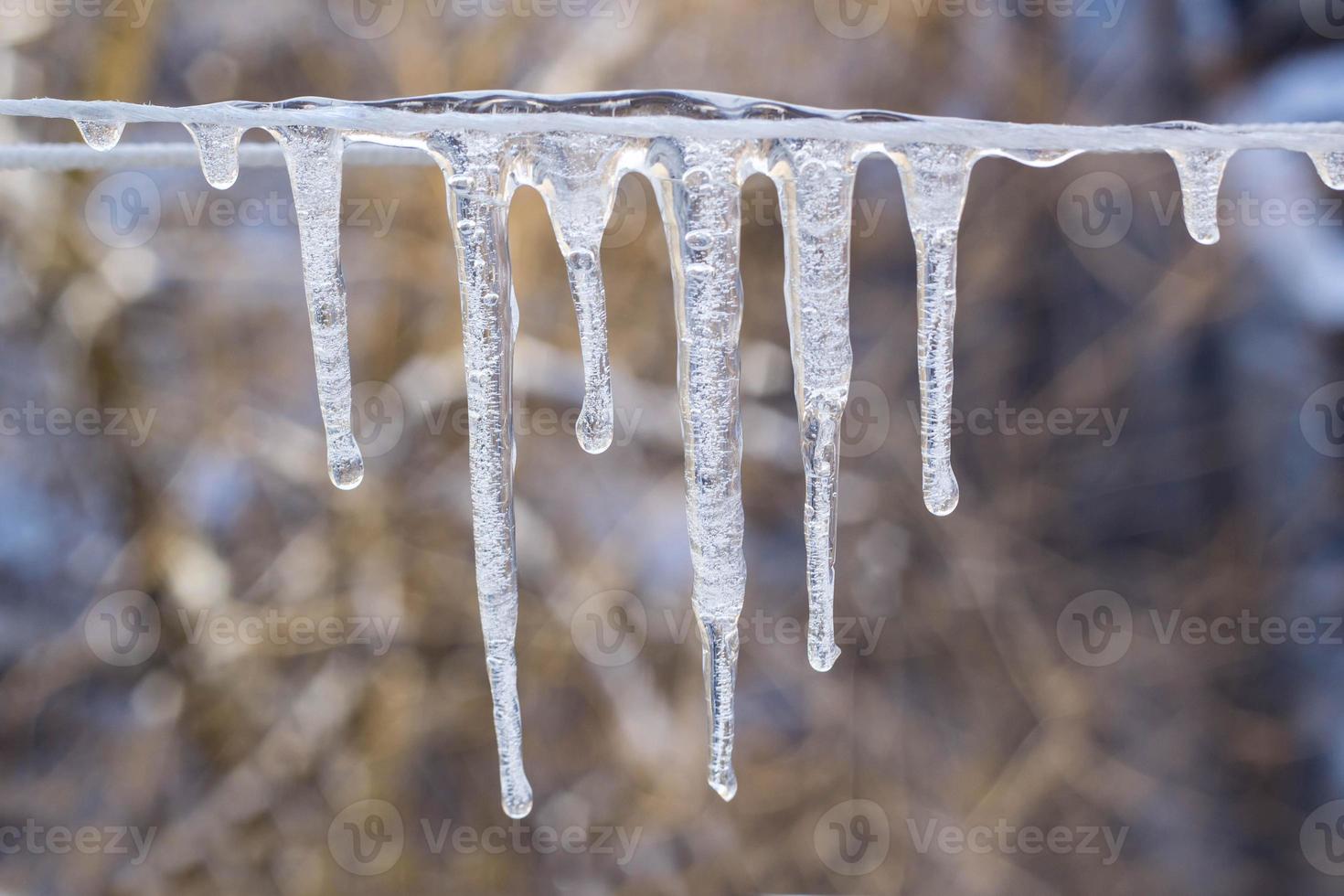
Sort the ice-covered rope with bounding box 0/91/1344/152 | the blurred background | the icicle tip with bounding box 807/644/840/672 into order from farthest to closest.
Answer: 1. the blurred background
2. the icicle tip with bounding box 807/644/840/672
3. the ice-covered rope with bounding box 0/91/1344/152

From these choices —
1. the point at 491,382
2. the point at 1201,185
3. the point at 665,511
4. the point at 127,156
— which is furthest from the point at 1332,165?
the point at 665,511

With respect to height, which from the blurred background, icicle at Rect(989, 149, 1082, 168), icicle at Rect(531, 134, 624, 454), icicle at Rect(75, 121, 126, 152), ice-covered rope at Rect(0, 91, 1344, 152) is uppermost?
ice-covered rope at Rect(0, 91, 1344, 152)

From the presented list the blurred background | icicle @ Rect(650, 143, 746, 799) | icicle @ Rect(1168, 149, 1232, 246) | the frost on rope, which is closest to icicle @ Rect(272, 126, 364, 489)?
the frost on rope

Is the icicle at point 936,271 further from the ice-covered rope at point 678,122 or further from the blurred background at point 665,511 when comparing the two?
the blurred background at point 665,511

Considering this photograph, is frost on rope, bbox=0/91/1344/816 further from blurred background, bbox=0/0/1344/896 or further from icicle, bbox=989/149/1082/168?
blurred background, bbox=0/0/1344/896

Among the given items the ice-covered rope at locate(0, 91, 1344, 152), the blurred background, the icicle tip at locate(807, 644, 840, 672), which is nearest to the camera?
the ice-covered rope at locate(0, 91, 1344, 152)

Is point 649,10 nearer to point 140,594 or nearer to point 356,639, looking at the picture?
point 356,639

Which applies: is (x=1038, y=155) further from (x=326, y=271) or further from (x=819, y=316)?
(x=326, y=271)

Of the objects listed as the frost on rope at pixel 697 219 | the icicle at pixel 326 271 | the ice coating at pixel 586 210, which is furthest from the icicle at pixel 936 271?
the icicle at pixel 326 271

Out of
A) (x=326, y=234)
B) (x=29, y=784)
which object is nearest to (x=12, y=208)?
(x=29, y=784)
